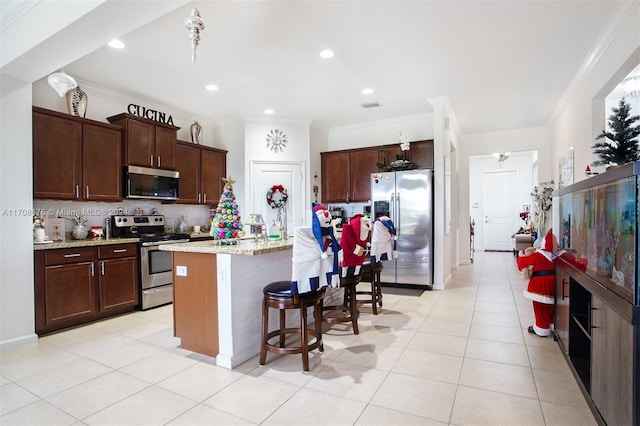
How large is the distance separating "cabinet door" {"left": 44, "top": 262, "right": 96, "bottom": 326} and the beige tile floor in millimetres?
196

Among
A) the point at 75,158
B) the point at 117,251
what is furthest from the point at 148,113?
the point at 117,251

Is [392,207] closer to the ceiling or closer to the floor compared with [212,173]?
closer to the floor

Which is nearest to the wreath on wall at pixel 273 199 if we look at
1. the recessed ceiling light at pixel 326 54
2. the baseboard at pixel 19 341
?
the recessed ceiling light at pixel 326 54

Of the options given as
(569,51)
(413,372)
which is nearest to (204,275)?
(413,372)

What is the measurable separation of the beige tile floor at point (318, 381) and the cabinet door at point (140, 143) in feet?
6.89

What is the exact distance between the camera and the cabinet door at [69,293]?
333cm

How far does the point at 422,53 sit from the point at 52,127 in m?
4.02

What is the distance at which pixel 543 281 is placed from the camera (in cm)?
304

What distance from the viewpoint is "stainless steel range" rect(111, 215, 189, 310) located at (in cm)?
417

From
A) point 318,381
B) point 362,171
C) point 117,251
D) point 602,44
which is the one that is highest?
point 602,44

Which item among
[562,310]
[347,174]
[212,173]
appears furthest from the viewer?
[347,174]

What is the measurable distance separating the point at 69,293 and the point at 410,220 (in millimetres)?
4458

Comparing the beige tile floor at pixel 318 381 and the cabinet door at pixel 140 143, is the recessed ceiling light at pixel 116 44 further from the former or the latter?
the beige tile floor at pixel 318 381

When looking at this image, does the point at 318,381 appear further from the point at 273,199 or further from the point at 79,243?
the point at 273,199
